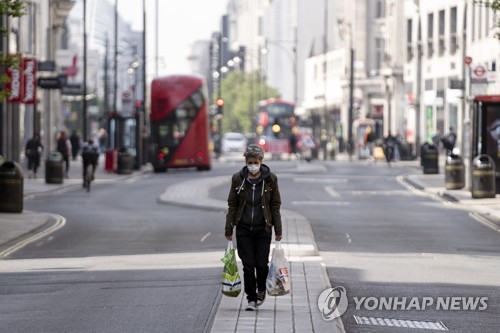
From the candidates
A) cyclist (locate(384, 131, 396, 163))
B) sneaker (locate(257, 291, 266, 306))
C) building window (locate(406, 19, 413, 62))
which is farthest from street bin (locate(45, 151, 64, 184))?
building window (locate(406, 19, 413, 62))

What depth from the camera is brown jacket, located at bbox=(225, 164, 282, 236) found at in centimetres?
1399

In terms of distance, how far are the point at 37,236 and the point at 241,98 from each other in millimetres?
151109

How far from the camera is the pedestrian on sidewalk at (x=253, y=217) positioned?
1398cm

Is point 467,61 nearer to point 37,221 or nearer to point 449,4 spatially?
point 37,221

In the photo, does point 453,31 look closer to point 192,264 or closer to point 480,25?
point 480,25

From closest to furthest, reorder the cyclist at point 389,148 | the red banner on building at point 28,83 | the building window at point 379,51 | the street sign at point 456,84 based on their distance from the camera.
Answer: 1. the street sign at point 456,84
2. the red banner on building at point 28,83
3. the cyclist at point 389,148
4. the building window at point 379,51

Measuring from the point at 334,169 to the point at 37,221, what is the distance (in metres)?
36.7

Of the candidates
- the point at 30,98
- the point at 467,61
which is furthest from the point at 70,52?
the point at 467,61

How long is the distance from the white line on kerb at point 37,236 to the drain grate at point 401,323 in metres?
9.67

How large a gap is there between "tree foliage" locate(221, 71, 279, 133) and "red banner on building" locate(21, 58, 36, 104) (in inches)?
4616

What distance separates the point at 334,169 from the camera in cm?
→ 6556

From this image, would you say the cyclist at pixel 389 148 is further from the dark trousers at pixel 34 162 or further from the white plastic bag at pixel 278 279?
the white plastic bag at pixel 278 279

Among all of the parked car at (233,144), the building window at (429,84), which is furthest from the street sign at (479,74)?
the parked car at (233,144)

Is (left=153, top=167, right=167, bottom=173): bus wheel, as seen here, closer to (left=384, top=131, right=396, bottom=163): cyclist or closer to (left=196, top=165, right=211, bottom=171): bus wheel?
(left=196, top=165, right=211, bottom=171): bus wheel
